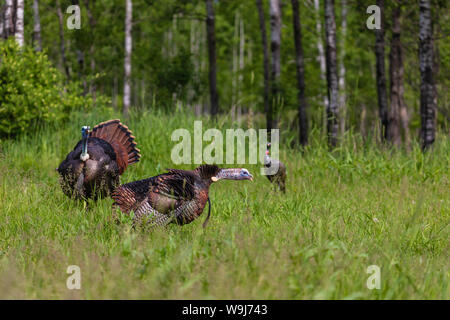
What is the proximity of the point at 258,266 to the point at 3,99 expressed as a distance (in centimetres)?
851

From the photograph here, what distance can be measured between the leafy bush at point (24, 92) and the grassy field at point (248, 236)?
1.39 ft

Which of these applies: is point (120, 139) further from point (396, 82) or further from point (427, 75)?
point (396, 82)

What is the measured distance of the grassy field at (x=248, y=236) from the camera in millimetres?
3246

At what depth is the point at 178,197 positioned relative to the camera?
482 cm

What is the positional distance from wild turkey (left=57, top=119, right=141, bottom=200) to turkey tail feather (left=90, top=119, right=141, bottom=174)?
0.05ft

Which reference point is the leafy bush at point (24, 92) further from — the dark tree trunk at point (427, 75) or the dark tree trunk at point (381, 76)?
the dark tree trunk at point (381, 76)

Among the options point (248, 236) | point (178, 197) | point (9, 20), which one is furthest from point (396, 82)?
point (248, 236)

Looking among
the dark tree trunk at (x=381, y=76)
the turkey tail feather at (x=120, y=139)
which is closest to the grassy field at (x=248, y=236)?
the turkey tail feather at (x=120, y=139)

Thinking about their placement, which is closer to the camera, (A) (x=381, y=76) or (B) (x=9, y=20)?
(B) (x=9, y=20)

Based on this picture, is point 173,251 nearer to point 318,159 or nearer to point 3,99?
point 318,159

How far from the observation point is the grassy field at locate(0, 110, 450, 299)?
10.6 feet

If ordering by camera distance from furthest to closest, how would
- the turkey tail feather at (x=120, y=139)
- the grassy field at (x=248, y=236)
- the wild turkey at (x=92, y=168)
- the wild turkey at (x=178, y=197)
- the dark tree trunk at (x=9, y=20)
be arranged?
1. the dark tree trunk at (x=9, y=20)
2. the turkey tail feather at (x=120, y=139)
3. the wild turkey at (x=92, y=168)
4. the wild turkey at (x=178, y=197)
5. the grassy field at (x=248, y=236)

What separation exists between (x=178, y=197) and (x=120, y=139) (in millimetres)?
2287

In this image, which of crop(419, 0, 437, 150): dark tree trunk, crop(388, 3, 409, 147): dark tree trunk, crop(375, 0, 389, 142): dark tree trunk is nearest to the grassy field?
crop(419, 0, 437, 150): dark tree trunk
